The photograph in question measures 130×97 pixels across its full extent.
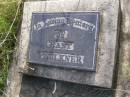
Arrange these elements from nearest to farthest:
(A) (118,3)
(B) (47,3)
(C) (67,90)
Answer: (A) (118,3)
(C) (67,90)
(B) (47,3)

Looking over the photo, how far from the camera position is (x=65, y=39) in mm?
3504

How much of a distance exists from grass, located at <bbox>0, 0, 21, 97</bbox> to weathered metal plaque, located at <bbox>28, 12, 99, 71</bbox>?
504 millimetres

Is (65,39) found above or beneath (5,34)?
beneath

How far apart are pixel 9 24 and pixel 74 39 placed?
122 centimetres

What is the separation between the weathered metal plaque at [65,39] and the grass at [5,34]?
19.8 inches

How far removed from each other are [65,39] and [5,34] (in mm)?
1077

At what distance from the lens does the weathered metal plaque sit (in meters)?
3.29

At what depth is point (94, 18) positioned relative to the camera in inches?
130

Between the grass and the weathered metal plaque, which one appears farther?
the grass

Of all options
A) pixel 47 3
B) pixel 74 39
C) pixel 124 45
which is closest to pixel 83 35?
pixel 74 39

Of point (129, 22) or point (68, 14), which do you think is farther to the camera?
point (68, 14)

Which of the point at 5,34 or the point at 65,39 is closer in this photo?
the point at 65,39

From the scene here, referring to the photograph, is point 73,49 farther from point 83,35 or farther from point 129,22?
point 129,22

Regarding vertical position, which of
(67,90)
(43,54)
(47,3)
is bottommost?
(67,90)
